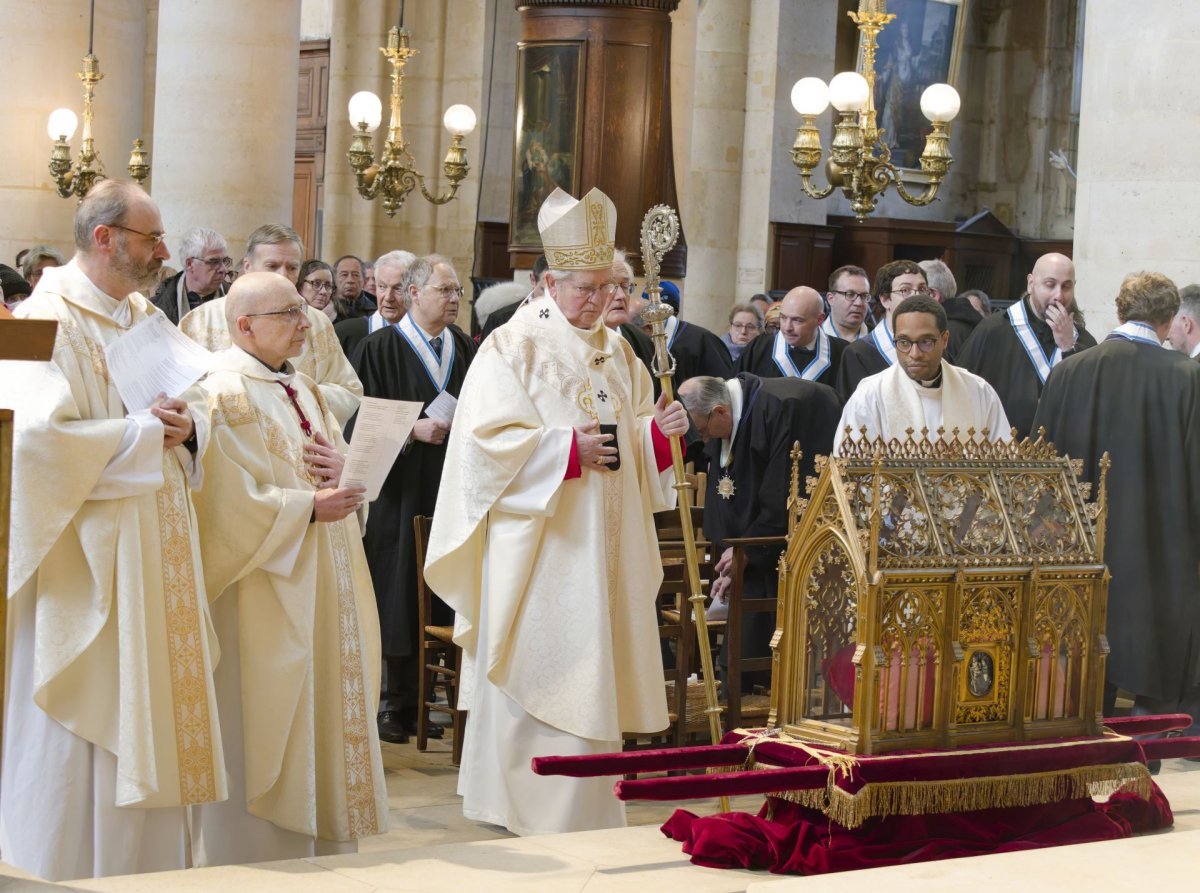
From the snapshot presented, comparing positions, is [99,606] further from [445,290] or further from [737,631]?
[445,290]

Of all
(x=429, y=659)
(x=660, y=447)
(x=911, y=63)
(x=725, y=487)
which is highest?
(x=911, y=63)

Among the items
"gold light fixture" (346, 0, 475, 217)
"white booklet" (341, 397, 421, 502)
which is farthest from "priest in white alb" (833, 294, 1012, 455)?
"gold light fixture" (346, 0, 475, 217)

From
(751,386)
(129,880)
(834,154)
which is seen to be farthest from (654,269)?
(834,154)

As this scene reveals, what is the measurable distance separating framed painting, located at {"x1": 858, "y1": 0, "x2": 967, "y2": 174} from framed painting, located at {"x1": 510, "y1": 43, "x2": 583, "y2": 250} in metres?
12.5

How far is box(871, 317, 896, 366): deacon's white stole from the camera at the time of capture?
8.05 m

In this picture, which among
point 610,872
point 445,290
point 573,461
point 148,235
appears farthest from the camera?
point 445,290

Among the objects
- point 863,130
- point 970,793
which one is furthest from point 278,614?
point 863,130

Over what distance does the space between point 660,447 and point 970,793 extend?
2.17m

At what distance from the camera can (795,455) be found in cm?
407

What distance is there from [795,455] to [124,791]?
1863mm

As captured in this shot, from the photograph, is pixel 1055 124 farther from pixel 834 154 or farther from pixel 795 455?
pixel 795 455

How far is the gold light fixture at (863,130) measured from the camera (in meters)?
10.2

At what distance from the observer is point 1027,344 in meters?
7.89

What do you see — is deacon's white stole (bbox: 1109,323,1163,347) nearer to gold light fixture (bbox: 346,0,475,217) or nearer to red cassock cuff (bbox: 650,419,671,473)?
red cassock cuff (bbox: 650,419,671,473)
